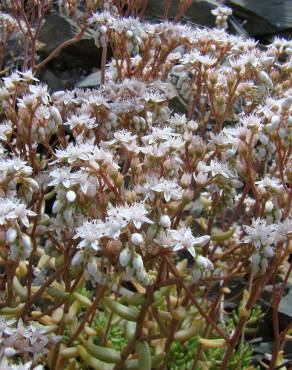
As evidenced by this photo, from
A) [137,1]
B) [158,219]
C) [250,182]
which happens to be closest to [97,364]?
[158,219]

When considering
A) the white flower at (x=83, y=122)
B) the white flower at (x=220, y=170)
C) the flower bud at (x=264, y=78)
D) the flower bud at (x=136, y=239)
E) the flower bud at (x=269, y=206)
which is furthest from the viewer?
the flower bud at (x=264, y=78)

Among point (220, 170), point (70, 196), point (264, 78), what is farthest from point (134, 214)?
point (264, 78)

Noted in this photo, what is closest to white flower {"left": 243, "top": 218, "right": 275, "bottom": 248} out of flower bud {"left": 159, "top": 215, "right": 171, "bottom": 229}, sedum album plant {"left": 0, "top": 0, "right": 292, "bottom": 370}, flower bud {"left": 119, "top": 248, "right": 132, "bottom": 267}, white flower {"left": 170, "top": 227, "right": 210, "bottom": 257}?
sedum album plant {"left": 0, "top": 0, "right": 292, "bottom": 370}

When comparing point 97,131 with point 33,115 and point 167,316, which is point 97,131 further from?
point 167,316

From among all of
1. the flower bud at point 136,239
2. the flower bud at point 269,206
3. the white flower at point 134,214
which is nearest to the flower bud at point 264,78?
the flower bud at point 269,206

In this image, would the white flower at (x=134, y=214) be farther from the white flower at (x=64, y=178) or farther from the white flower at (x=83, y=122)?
the white flower at (x=83, y=122)

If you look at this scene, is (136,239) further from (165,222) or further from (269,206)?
(269,206)

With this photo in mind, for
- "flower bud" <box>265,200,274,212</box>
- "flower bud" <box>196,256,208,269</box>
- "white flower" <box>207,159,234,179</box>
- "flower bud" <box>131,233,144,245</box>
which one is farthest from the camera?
"white flower" <box>207,159,234,179</box>

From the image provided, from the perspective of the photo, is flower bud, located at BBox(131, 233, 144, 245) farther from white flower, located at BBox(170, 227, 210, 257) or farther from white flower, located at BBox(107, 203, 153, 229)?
white flower, located at BBox(170, 227, 210, 257)
